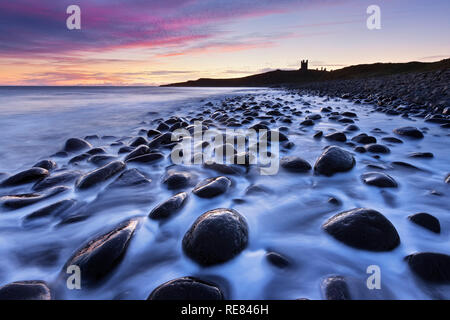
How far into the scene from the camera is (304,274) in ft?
4.01

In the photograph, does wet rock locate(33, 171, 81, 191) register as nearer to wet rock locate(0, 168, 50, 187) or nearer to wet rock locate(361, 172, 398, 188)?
wet rock locate(0, 168, 50, 187)

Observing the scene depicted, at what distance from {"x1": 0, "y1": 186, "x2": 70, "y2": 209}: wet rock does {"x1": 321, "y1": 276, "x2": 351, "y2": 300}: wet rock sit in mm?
2337

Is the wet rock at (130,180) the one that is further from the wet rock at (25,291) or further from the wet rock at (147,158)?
the wet rock at (25,291)

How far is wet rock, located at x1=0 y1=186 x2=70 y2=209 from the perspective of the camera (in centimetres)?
197

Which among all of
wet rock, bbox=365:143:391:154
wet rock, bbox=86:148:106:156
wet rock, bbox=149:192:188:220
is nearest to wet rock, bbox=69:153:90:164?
wet rock, bbox=86:148:106:156

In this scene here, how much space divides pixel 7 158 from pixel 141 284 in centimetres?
373

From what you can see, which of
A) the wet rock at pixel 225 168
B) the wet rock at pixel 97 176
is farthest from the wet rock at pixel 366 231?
the wet rock at pixel 97 176

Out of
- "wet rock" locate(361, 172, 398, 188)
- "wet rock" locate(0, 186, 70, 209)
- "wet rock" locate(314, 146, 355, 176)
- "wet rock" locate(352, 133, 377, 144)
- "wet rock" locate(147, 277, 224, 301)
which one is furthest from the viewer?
"wet rock" locate(352, 133, 377, 144)

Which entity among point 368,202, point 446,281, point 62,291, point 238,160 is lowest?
point 62,291

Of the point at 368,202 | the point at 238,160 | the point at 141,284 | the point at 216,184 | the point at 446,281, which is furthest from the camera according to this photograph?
the point at 238,160

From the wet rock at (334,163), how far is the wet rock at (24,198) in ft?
8.62

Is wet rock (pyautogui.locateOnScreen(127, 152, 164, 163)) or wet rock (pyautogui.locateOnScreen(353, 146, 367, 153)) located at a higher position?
wet rock (pyautogui.locateOnScreen(353, 146, 367, 153))
